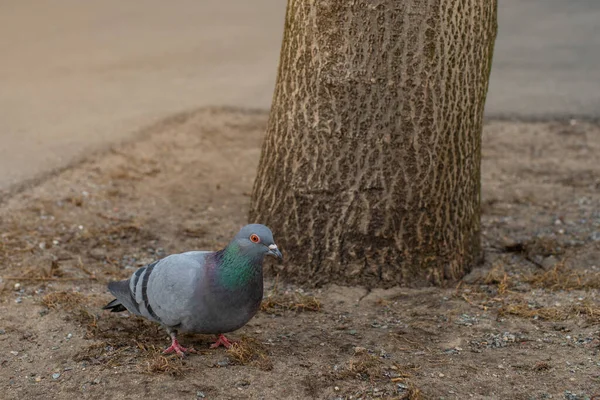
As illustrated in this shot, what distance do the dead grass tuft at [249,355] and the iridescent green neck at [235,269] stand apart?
31 centimetres

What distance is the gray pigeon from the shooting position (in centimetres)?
359

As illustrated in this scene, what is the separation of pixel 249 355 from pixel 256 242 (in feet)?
1.73

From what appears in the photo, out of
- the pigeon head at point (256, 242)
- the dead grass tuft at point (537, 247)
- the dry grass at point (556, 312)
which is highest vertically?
the pigeon head at point (256, 242)

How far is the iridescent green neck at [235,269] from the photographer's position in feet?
11.8

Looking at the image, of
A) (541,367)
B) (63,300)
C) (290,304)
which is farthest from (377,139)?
(63,300)

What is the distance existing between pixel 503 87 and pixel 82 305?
250 inches

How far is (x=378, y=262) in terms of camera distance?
4594 mm

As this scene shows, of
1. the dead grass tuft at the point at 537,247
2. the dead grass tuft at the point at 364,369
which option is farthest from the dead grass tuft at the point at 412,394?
the dead grass tuft at the point at 537,247

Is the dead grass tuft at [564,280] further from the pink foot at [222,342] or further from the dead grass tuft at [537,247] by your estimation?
the pink foot at [222,342]

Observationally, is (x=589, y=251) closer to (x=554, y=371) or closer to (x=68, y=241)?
(x=554, y=371)

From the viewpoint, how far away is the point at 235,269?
11.8ft

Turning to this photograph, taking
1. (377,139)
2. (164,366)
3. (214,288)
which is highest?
(377,139)

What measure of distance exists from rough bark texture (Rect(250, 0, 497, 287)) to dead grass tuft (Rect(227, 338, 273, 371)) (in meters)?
0.94

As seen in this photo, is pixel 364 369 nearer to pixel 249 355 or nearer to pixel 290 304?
pixel 249 355
